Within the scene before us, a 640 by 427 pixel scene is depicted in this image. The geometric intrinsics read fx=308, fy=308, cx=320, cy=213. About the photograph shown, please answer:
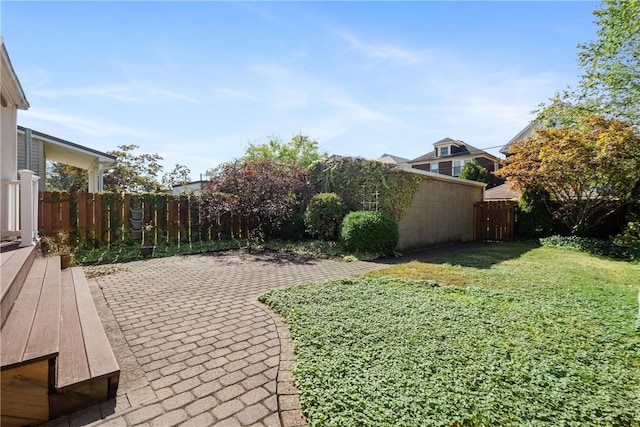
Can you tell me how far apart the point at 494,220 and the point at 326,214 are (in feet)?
30.1

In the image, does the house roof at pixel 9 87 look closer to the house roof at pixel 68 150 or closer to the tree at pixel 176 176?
the house roof at pixel 68 150

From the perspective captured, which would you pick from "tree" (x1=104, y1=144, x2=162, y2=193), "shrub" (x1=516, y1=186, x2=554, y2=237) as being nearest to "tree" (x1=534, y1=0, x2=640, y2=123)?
"shrub" (x1=516, y1=186, x2=554, y2=237)

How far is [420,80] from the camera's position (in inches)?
368

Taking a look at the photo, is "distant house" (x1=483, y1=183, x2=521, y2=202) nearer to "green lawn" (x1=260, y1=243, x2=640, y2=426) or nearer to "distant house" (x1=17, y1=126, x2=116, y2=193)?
"green lawn" (x1=260, y1=243, x2=640, y2=426)

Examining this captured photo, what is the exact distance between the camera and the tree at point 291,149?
28.0 metres

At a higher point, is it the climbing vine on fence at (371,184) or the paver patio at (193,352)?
the climbing vine on fence at (371,184)

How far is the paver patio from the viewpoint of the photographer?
197 centimetres

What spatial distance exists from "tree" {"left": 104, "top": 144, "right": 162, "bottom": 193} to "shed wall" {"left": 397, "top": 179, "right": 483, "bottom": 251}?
19.0 m

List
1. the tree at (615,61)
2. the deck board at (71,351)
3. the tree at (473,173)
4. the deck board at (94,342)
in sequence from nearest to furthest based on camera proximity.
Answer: the deck board at (71,351), the deck board at (94,342), the tree at (615,61), the tree at (473,173)

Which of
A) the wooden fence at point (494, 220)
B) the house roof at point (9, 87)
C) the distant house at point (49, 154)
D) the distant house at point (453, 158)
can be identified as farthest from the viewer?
the distant house at point (453, 158)

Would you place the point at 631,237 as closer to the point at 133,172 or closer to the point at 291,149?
the point at 291,149

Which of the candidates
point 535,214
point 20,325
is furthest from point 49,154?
point 535,214

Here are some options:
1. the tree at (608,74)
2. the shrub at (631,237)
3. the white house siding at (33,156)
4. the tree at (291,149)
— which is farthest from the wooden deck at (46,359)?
the tree at (291,149)

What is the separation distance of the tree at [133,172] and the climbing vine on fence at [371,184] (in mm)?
16971
